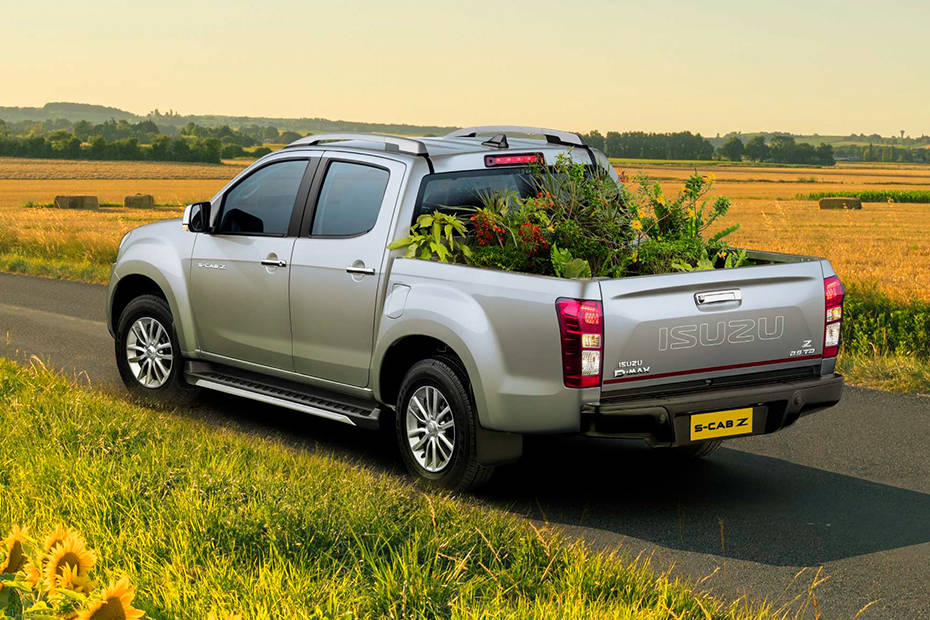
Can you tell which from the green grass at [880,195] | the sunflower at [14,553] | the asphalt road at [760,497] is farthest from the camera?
the green grass at [880,195]

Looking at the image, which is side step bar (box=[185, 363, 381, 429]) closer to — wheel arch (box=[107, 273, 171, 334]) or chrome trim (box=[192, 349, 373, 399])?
chrome trim (box=[192, 349, 373, 399])

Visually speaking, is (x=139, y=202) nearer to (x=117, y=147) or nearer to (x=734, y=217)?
(x=734, y=217)

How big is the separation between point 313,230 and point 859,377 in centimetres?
525

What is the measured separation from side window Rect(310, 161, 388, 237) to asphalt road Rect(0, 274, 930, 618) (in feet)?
4.68

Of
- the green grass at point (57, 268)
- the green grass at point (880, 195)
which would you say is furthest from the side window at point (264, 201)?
the green grass at point (880, 195)

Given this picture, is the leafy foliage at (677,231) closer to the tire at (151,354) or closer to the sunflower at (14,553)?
the tire at (151,354)

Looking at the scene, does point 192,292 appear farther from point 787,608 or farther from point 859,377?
point 859,377

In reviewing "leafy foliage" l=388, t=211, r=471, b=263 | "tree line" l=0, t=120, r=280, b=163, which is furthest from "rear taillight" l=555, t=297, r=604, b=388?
"tree line" l=0, t=120, r=280, b=163

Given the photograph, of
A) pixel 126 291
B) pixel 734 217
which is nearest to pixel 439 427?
pixel 126 291

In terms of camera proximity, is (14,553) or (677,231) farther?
(677,231)

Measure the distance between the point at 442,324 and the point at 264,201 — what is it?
2146 millimetres

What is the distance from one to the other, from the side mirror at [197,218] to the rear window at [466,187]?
1887 mm

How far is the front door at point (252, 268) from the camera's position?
7473mm

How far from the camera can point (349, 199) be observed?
7.17 meters
